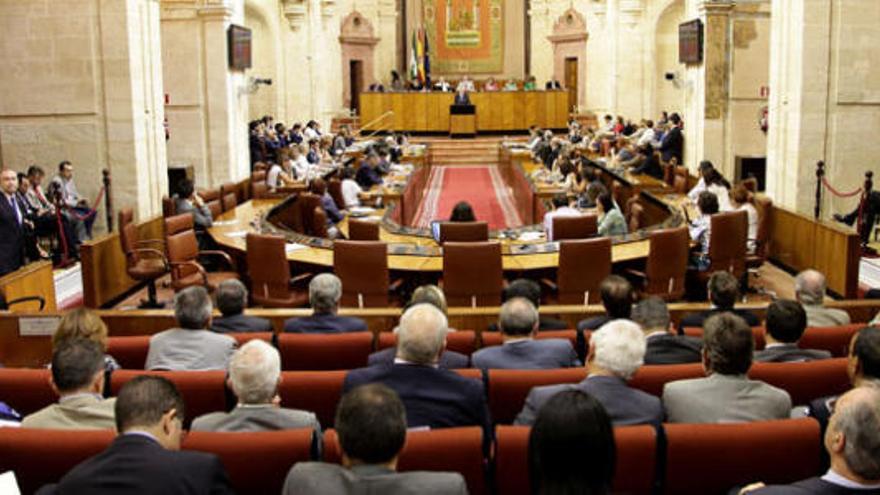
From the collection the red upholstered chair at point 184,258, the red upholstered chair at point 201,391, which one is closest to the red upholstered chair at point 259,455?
the red upholstered chair at point 201,391

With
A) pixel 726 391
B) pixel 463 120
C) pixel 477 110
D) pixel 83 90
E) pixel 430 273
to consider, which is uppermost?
pixel 83 90

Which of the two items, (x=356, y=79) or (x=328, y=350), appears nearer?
(x=328, y=350)

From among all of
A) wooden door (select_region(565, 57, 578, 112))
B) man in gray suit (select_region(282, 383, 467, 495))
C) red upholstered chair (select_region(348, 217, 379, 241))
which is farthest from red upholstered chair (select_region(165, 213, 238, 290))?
wooden door (select_region(565, 57, 578, 112))

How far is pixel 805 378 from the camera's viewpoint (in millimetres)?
4176

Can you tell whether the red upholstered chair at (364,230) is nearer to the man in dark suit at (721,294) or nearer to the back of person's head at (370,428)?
the man in dark suit at (721,294)

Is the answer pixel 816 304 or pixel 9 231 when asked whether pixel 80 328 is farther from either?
pixel 9 231

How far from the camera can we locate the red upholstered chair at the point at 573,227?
28.6 feet

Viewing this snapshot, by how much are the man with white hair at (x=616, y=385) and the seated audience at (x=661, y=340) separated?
0.86m

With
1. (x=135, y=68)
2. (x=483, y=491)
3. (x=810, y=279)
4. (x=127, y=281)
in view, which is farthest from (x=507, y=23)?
(x=483, y=491)

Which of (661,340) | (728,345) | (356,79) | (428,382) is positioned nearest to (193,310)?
(428,382)

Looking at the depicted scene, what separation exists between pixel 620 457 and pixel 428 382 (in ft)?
2.61

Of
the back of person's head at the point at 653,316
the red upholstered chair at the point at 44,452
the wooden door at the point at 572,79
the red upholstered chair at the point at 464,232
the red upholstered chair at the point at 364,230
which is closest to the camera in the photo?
the red upholstered chair at the point at 44,452

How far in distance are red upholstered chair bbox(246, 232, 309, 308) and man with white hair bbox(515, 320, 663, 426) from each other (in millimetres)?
4609

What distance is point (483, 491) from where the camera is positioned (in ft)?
10.8
